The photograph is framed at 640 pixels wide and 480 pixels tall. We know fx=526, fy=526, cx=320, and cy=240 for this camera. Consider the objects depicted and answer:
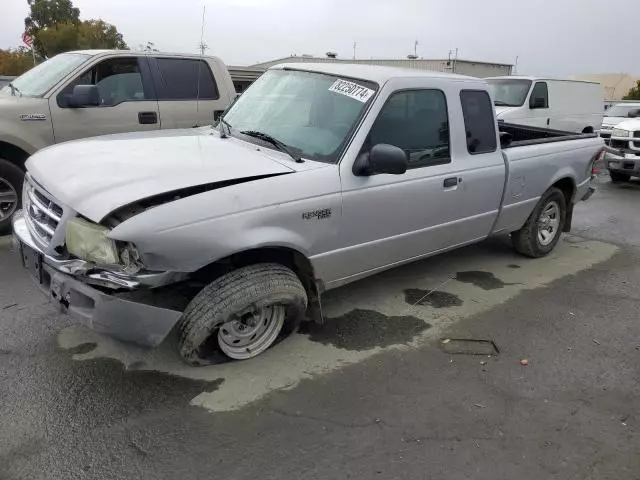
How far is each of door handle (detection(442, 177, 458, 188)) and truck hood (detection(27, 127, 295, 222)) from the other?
1400mm

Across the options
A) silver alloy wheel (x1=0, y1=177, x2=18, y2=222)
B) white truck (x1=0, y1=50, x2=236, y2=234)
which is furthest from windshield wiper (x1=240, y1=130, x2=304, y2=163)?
silver alloy wheel (x1=0, y1=177, x2=18, y2=222)

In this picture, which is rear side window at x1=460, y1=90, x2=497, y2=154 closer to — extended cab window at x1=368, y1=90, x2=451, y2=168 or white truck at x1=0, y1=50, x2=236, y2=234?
extended cab window at x1=368, y1=90, x2=451, y2=168

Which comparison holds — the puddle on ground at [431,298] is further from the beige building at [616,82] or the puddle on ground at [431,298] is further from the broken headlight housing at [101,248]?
the beige building at [616,82]

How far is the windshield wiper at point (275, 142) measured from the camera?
11.4 ft

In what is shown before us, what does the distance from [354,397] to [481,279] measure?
2.46m

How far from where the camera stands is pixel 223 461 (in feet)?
8.46

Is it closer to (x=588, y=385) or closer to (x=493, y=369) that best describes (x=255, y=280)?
(x=493, y=369)

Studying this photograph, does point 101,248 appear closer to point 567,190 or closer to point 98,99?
point 98,99

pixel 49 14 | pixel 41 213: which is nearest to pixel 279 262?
pixel 41 213

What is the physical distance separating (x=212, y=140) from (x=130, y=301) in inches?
60.8

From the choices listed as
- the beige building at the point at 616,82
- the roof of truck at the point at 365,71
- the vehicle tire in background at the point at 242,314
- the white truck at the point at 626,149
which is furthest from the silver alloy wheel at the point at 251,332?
the beige building at the point at 616,82

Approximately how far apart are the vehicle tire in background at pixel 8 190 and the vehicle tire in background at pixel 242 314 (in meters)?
3.65

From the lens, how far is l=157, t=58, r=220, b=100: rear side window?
6648 mm

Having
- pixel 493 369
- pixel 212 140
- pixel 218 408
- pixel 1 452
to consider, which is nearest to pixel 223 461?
pixel 218 408
